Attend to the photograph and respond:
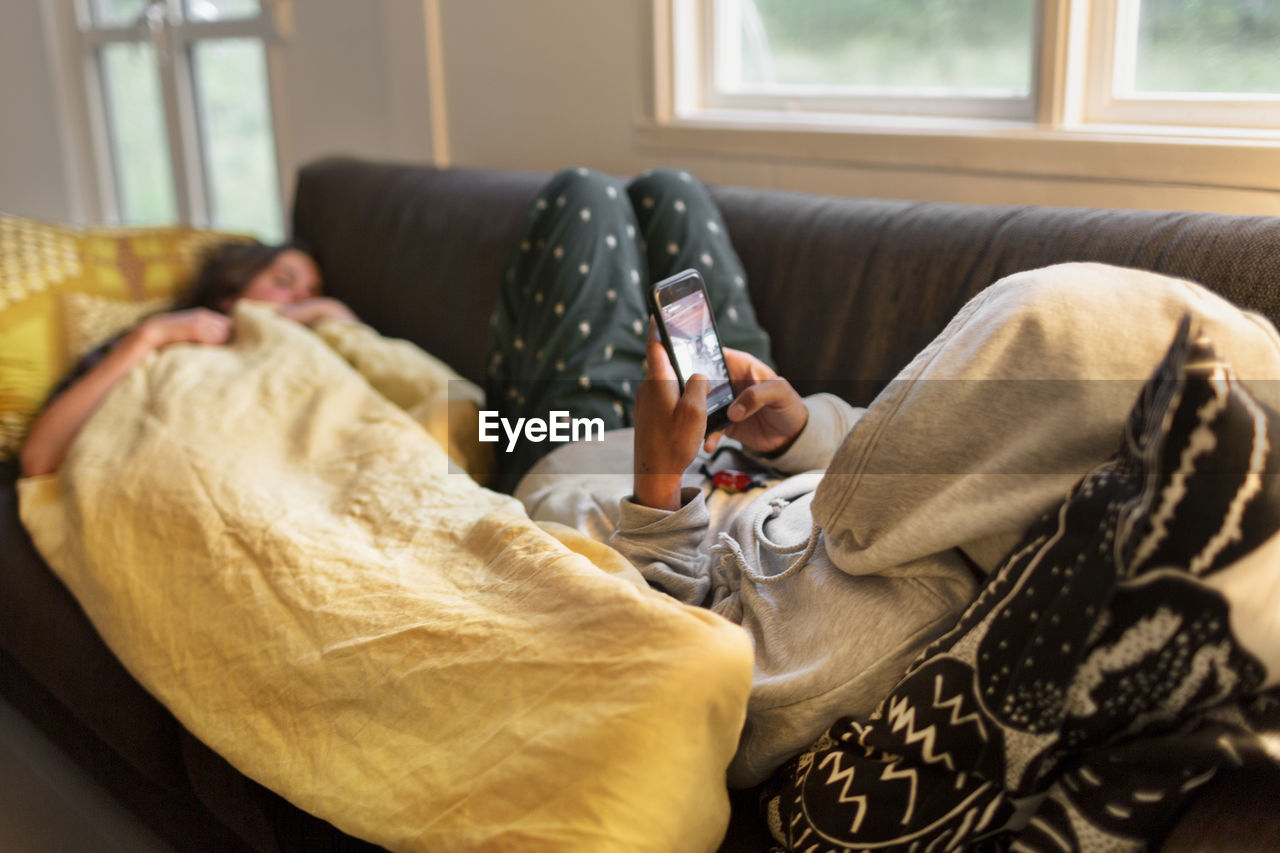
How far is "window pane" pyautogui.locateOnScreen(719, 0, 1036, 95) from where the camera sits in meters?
1.57

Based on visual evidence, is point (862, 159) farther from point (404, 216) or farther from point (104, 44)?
point (104, 44)

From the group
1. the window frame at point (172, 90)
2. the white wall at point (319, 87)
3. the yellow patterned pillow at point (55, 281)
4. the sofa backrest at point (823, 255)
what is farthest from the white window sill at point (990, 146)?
the window frame at point (172, 90)

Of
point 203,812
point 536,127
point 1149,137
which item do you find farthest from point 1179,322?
point 536,127

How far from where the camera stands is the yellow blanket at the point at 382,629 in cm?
65

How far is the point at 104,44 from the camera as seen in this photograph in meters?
3.50

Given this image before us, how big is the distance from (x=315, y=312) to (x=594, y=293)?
0.63 m

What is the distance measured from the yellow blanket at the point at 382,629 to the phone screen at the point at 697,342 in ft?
0.60

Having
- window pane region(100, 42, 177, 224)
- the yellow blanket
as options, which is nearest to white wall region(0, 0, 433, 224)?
window pane region(100, 42, 177, 224)

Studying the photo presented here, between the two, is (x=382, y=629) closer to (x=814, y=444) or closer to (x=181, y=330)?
(x=814, y=444)

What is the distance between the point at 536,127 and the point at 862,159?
823mm

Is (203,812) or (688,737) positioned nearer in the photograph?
(688,737)

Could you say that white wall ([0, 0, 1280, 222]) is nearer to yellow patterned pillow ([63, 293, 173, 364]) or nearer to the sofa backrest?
the sofa backrest

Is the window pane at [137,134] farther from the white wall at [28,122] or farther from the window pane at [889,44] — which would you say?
the window pane at [889,44]

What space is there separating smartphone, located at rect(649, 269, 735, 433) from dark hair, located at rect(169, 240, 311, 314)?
1.10 metres
